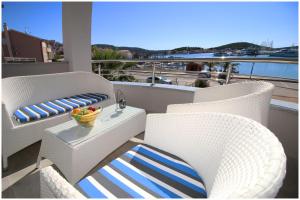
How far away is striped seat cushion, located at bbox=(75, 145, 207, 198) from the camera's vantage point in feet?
2.75

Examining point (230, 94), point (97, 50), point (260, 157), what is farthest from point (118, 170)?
point (97, 50)

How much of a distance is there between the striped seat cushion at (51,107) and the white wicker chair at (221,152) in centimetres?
133

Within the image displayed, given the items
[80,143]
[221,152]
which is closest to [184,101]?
[80,143]

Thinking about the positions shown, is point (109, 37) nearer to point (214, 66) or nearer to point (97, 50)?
point (97, 50)

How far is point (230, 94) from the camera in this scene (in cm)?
192

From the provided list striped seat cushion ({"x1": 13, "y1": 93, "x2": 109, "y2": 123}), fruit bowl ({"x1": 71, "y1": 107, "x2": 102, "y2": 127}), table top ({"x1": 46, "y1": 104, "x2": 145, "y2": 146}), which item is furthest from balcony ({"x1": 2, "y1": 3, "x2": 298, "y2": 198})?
fruit bowl ({"x1": 71, "y1": 107, "x2": 102, "y2": 127})

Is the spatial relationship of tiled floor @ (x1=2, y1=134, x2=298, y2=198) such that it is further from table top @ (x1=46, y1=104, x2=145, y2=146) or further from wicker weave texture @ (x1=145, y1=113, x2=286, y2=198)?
wicker weave texture @ (x1=145, y1=113, x2=286, y2=198)

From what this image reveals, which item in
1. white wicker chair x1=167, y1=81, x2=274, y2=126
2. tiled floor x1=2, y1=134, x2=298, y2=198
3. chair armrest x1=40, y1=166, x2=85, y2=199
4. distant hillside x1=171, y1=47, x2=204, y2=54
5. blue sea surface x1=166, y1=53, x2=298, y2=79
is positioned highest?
distant hillside x1=171, y1=47, x2=204, y2=54

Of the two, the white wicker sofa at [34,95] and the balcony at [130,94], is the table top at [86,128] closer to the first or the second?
the balcony at [130,94]

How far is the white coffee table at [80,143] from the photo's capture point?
1359 mm

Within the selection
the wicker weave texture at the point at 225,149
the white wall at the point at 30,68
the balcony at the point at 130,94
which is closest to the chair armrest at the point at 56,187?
the balcony at the point at 130,94

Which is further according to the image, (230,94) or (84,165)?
(230,94)

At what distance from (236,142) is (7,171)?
198 centimetres

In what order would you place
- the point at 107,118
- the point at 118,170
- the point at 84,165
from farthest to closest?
1. the point at 107,118
2. the point at 84,165
3. the point at 118,170
